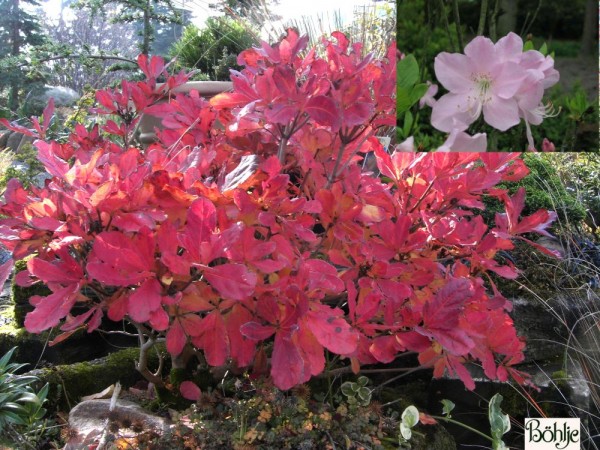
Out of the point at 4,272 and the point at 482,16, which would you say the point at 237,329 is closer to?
the point at 4,272

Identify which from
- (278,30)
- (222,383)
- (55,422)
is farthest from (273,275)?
(278,30)

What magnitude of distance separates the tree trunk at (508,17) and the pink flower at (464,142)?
274 mm

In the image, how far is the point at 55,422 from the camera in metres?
1.70

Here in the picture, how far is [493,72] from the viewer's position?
5.17 ft

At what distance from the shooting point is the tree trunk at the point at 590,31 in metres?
1.65

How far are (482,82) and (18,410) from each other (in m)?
1.39

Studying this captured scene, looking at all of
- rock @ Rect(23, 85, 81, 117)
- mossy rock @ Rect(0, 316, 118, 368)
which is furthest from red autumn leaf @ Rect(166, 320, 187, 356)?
rock @ Rect(23, 85, 81, 117)

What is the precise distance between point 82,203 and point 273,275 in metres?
0.37

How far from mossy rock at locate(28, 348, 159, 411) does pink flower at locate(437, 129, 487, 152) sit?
3.55ft

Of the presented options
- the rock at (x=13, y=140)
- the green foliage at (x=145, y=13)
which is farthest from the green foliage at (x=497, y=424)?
the rock at (x=13, y=140)

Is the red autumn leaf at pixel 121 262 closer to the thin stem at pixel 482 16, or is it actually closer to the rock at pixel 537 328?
the thin stem at pixel 482 16

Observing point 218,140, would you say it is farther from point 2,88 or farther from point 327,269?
point 2,88

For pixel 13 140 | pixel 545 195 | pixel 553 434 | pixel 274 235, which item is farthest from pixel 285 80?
pixel 13 140

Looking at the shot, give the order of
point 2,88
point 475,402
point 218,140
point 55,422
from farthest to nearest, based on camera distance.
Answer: point 2,88
point 475,402
point 55,422
point 218,140
